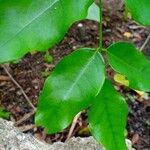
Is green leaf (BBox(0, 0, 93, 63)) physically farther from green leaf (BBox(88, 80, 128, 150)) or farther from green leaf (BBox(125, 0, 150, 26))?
green leaf (BBox(88, 80, 128, 150))

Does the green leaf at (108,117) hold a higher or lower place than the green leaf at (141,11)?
lower

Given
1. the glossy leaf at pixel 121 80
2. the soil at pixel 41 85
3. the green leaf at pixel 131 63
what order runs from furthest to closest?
the glossy leaf at pixel 121 80 < the soil at pixel 41 85 < the green leaf at pixel 131 63

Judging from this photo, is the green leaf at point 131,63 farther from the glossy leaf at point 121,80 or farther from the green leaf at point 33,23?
the glossy leaf at point 121,80

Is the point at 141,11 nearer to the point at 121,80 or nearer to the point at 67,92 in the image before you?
the point at 67,92

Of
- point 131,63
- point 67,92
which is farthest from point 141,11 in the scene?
point 67,92

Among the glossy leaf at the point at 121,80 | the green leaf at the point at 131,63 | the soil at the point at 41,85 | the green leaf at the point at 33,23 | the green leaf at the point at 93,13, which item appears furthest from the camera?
the glossy leaf at the point at 121,80

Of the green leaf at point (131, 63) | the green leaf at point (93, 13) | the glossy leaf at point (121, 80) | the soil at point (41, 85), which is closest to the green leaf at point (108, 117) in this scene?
the green leaf at point (131, 63)
